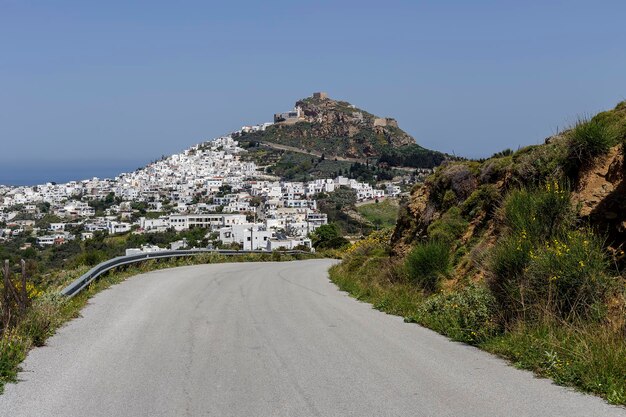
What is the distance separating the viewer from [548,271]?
918 cm

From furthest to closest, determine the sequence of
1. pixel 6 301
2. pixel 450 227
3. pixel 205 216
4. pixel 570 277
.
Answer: pixel 205 216
pixel 450 227
pixel 6 301
pixel 570 277

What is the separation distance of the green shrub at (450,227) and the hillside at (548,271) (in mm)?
289

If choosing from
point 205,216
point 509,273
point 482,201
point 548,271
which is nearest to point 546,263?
point 548,271

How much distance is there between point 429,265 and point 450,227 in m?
2.55

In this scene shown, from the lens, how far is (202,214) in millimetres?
152500

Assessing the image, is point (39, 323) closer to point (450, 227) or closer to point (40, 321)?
point (40, 321)

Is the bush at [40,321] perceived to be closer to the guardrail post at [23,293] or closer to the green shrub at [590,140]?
the guardrail post at [23,293]

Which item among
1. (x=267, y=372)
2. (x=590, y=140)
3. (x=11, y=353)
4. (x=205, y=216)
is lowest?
(x=267, y=372)

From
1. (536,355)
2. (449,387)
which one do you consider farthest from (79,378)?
(536,355)

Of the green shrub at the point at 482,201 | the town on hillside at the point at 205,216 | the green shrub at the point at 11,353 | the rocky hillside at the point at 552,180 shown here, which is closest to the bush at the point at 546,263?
the rocky hillside at the point at 552,180

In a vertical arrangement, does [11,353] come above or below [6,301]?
below

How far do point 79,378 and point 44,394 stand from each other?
2.38ft

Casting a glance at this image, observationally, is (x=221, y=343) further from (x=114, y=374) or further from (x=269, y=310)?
(x=269, y=310)

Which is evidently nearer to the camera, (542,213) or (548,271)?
(548,271)
